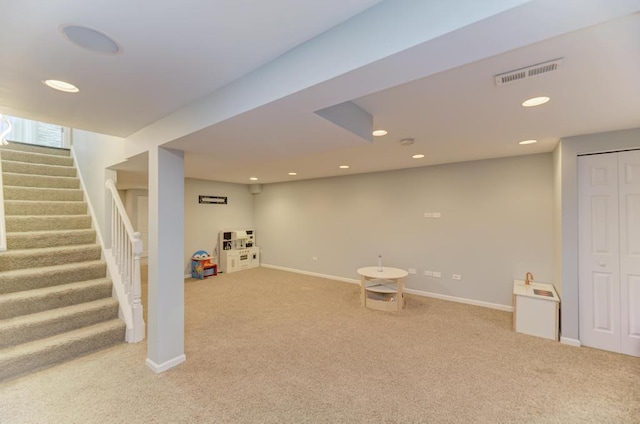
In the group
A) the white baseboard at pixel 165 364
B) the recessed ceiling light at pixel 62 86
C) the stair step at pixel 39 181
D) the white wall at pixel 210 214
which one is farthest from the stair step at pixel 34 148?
the white baseboard at pixel 165 364

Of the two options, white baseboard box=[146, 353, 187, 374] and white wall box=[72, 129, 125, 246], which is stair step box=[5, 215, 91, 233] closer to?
white wall box=[72, 129, 125, 246]

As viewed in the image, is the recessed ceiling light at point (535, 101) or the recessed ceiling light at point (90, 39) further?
the recessed ceiling light at point (535, 101)

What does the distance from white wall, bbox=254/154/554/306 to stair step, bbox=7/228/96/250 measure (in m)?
4.03

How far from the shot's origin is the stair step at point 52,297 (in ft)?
8.98

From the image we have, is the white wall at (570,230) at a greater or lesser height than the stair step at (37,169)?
lesser

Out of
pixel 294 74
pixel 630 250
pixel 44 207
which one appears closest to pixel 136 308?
pixel 44 207

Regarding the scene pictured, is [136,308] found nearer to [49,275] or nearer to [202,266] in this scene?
[49,275]

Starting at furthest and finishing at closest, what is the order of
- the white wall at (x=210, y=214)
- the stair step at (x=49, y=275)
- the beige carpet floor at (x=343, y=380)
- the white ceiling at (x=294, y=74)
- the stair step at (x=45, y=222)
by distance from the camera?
the white wall at (x=210, y=214) < the stair step at (x=45, y=222) < the stair step at (x=49, y=275) < the beige carpet floor at (x=343, y=380) < the white ceiling at (x=294, y=74)

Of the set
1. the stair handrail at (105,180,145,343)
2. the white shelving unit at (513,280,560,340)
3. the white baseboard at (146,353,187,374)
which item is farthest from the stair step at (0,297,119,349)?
the white shelving unit at (513,280,560,340)

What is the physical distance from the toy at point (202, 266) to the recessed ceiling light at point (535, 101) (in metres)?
6.07

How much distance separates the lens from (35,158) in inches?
162

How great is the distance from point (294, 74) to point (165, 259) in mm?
2106

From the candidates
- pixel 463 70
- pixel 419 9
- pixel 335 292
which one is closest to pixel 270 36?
pixel 419 9

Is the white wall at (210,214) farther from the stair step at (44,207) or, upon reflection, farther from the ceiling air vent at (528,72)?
the ceiling air vent at (528,72)
